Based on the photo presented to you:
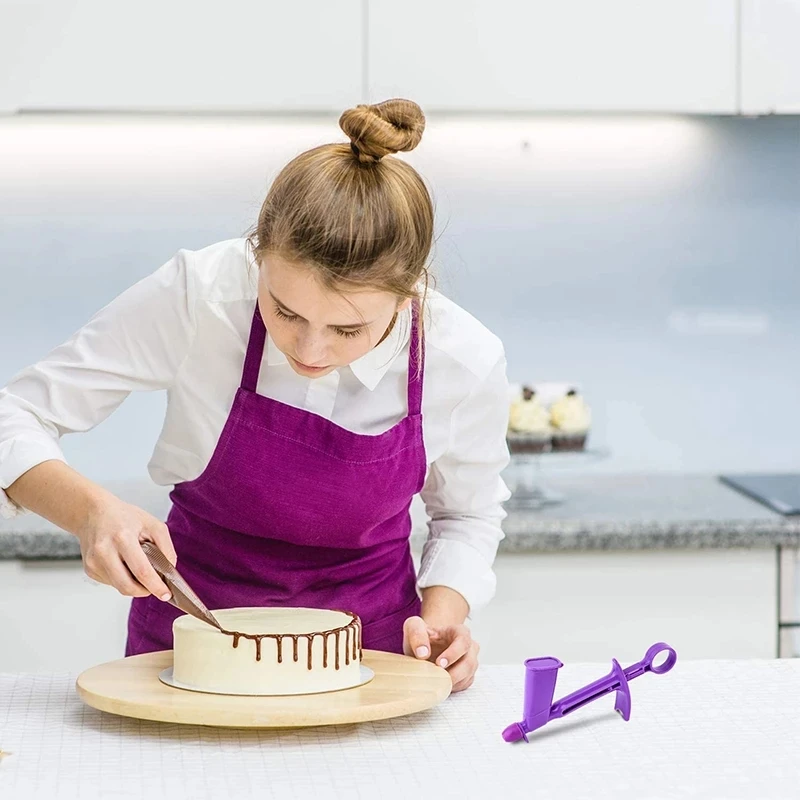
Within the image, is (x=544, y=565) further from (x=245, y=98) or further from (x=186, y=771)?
(x=186, y=771)

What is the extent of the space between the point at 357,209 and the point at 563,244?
1468mm

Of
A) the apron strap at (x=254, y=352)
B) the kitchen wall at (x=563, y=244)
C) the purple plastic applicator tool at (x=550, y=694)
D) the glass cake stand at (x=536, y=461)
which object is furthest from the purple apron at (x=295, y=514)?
the kitchen wall at (x=563, y=244)

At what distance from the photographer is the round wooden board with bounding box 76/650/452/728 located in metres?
1.11

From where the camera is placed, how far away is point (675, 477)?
2699 millimetres

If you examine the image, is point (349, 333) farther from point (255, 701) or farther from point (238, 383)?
point (255, 701)

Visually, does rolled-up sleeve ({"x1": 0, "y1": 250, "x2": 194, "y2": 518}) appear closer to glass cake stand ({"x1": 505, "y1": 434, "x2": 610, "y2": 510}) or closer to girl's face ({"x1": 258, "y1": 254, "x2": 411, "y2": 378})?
girl's face ({"x1": 258, "y1": 254, "x2": 411, "y2": 378})

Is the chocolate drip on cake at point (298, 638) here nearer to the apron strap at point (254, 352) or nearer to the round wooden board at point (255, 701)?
the round wooden board at point (255, 701)

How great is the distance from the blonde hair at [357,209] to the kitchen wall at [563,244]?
1227 mm

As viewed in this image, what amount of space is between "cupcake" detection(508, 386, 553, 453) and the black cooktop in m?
0.41

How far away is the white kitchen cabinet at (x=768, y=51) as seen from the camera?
2311mm

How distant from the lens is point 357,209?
4.11ft

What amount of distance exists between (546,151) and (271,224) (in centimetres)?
145

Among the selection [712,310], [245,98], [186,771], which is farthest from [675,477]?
[186,771]

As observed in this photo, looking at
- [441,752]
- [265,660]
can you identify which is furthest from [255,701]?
[441,752]
